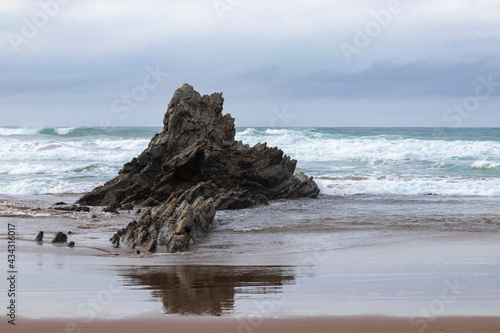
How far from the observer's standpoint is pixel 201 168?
1825 centimetres

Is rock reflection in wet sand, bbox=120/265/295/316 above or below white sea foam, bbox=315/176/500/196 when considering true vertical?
below

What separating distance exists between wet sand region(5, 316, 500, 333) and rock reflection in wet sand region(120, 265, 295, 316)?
360 millimetres

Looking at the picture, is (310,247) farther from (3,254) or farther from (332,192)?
(332,192)

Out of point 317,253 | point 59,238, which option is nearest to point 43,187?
point 59,238

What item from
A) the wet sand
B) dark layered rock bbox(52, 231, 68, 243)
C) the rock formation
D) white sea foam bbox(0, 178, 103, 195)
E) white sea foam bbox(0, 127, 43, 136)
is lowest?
the wet sand

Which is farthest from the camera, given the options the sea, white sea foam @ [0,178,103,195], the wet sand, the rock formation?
white sea foam @ [0,178,103,195]

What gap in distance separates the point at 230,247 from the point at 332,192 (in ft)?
38.3

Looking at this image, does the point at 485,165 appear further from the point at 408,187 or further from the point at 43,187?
the point at 43,187

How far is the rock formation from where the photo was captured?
18047 millimetres

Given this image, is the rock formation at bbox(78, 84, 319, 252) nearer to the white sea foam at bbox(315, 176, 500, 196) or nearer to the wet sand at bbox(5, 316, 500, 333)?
the white sea foam at bbox(315, 176, 500, 196)

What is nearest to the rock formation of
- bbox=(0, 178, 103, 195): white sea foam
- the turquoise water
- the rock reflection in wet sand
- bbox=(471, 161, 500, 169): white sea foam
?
the turquoise water

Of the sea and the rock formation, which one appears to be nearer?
the sea

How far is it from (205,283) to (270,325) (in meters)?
2.09

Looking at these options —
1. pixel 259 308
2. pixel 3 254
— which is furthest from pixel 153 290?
pixel 3 254
